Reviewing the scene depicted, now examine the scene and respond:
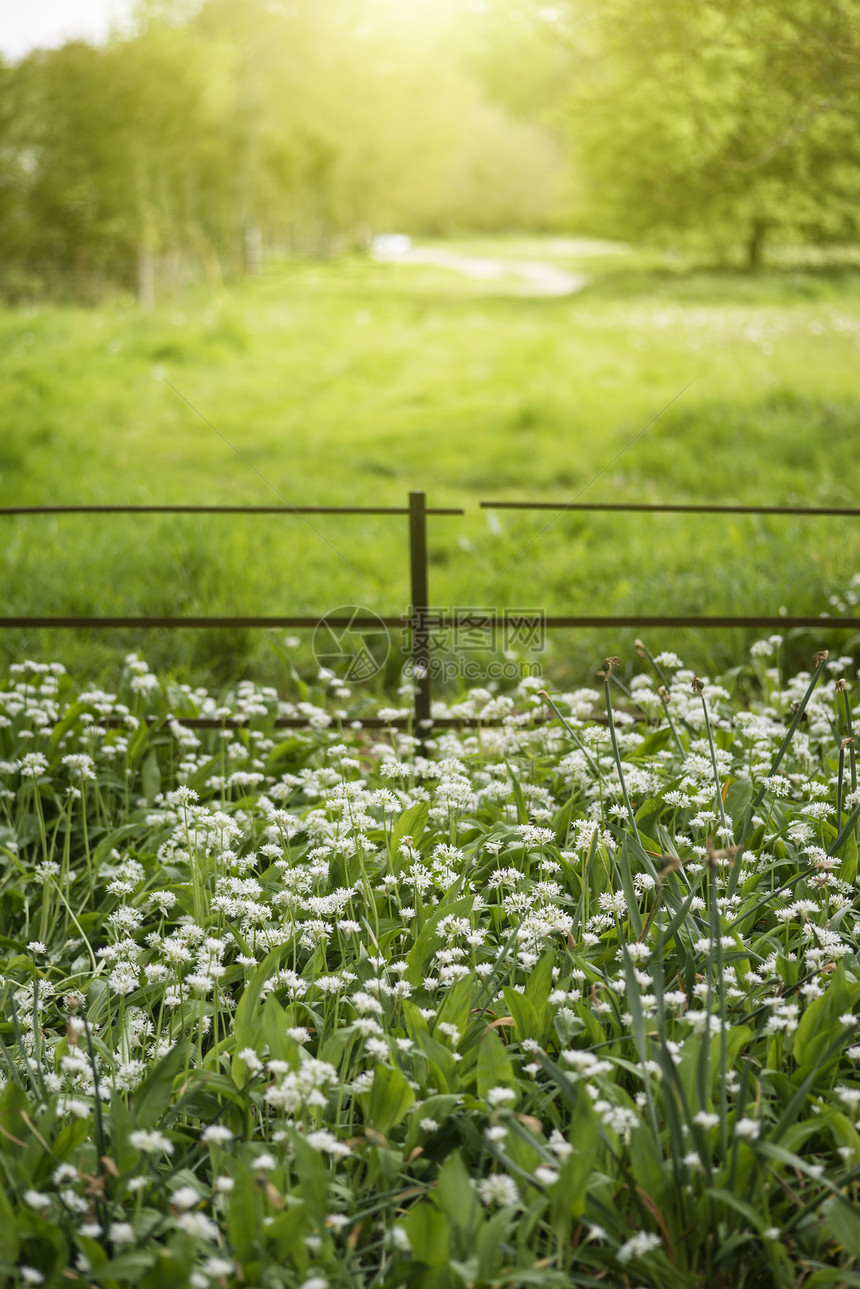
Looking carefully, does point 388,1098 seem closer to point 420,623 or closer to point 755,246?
point 420,623

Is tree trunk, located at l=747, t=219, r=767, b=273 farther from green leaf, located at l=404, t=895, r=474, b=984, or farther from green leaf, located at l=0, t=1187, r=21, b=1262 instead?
green leaf, located at l=0, t=1187, r=21, b=1262

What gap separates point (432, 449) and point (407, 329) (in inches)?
285

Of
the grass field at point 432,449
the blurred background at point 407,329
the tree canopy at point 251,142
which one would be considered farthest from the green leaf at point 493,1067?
the tree canopy at point 251,142

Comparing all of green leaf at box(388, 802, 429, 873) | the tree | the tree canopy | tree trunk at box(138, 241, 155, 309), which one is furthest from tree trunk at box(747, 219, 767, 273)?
green leaf at box(388, 802, 429, 873)

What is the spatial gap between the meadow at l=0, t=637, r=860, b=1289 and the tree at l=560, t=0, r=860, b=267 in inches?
172

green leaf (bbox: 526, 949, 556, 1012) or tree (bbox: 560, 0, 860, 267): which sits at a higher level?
tree (bbox: 560, 0, 860, 267)

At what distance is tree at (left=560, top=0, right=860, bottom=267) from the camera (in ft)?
19.1

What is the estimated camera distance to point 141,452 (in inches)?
385

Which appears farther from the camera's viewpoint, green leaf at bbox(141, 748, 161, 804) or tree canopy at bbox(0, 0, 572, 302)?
tree canopy at bbox(0, 0, 572, 302)

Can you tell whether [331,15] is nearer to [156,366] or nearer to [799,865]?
[156,366]

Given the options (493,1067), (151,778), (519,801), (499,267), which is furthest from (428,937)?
(499,267)

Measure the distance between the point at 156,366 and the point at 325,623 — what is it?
9229 mm

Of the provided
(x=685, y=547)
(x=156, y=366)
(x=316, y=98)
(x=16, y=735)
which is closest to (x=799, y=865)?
(x=16, y=735)

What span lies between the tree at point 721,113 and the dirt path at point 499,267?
6.39ft
